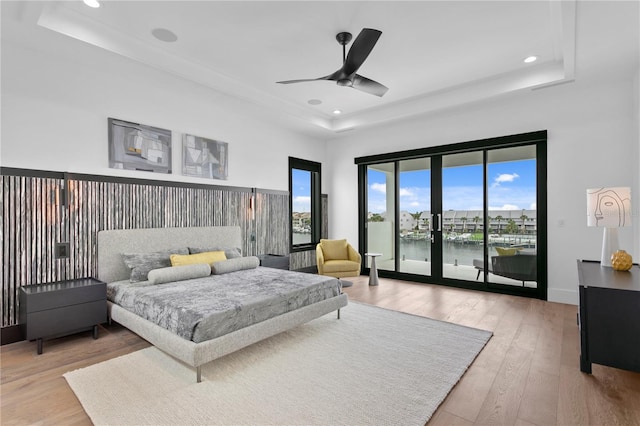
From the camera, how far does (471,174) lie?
533 centimetres

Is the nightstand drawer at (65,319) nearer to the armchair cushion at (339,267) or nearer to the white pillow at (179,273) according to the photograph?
the white pillow at (179,273)

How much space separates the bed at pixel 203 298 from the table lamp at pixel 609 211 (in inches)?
107

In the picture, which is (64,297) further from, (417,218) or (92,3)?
(417,218)

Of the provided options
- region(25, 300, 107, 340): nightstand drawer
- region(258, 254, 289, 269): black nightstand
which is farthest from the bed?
region(258, 254, 289, 269): black nightstand

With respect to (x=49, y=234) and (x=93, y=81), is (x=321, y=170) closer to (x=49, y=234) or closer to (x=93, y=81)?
(x=93, y=81)

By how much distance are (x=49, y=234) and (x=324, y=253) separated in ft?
12.5

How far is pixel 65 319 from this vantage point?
3.01 m

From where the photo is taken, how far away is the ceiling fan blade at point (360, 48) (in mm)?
2637

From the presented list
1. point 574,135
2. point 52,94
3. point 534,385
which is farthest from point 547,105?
point 52,94

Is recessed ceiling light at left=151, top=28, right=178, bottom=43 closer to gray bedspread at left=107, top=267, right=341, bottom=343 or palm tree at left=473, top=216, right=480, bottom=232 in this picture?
gray bedspread at left=107, top=267, right=341, bottom=343

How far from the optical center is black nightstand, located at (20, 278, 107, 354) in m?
2.85

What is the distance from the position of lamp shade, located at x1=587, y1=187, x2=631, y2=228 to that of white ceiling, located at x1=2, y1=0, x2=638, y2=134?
61.0 inches

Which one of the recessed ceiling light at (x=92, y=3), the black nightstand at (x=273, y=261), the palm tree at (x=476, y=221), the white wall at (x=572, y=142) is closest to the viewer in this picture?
the recessed ceiling light at (x=92, y=3)

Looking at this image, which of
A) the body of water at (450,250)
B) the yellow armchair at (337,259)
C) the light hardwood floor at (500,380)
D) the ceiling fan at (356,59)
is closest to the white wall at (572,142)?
the body of water at (450,250)
